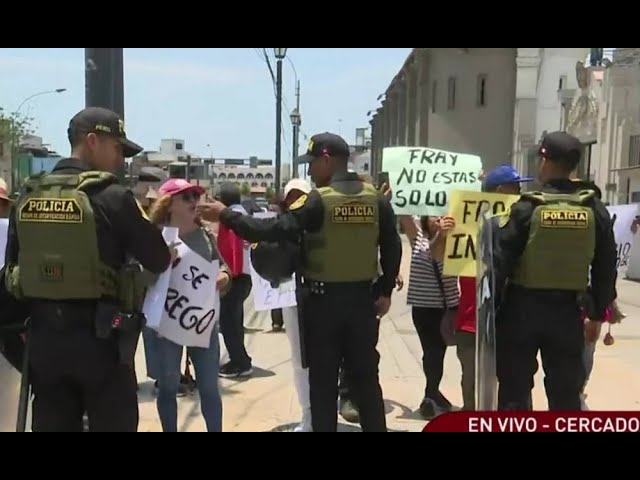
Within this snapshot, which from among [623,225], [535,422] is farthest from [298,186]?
[623,225]

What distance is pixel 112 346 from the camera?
3.12m

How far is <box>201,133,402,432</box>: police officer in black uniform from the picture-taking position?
3.90 m

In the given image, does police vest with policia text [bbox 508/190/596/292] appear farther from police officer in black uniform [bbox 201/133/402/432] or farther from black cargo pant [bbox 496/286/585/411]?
police officer in black uniform [bbox 201/133/402/432]

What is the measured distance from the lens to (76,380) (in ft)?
10.1

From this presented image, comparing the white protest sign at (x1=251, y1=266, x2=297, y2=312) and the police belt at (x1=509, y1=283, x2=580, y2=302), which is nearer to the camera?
the police belt at (x1=509, y1=283, x2=580, y2=302)

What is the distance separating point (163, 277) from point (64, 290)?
27.1 inches

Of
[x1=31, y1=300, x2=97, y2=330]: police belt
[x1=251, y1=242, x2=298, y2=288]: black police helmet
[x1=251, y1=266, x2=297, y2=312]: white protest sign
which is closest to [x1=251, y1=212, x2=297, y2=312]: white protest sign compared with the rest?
[x1=251, y1=266, x2=297, y2=312]: white protest sign

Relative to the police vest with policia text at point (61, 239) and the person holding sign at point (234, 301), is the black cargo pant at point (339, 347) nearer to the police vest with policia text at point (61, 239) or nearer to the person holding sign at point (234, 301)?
the police vest with policia text at point (61, 239)

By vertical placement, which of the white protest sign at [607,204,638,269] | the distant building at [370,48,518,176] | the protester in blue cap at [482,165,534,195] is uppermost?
the distant building at [370,48,518,176]

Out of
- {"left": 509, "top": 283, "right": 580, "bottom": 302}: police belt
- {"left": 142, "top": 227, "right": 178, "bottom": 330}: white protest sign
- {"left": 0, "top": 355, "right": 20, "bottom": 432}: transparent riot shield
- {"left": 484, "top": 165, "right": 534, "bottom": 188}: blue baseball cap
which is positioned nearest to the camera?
{"left": 142, "top": 227, "right": 178, "bottom": 330}: white protest sign

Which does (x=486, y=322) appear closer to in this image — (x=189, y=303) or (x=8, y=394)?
(x=189, y=303)

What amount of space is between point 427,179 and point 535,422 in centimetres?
166

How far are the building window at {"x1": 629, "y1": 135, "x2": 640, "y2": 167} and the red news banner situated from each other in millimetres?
18503
